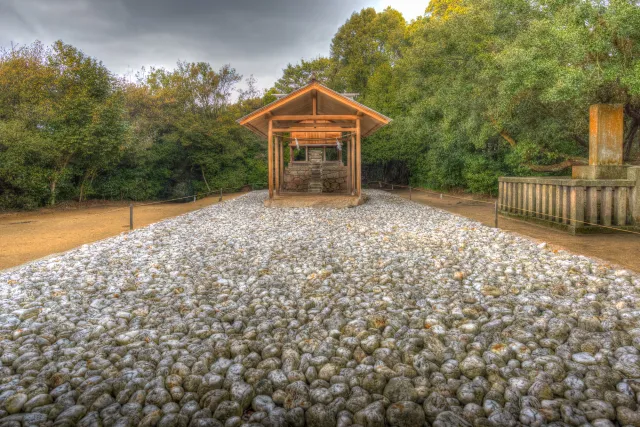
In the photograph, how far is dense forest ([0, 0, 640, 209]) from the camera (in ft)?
28.7

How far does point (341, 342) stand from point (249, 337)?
2.61 feet

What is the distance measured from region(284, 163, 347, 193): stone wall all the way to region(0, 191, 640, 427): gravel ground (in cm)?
1248

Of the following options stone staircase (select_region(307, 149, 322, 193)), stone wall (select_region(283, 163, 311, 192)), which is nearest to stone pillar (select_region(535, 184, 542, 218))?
stone staircase (select_region(307, 149, 322, 193))

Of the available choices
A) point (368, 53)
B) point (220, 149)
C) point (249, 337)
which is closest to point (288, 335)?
point (249, 337)

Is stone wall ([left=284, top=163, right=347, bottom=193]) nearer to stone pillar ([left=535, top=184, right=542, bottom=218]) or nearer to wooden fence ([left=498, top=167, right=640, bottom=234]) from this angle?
stone pillar ([left=535, top=184, right=542, bottom=218])

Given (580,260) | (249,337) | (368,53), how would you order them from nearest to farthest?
(249,337) → (580,260) → (368,53)

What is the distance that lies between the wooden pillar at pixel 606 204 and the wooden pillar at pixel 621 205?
0.12 meters

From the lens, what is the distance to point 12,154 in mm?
14477

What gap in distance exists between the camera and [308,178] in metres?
18.3

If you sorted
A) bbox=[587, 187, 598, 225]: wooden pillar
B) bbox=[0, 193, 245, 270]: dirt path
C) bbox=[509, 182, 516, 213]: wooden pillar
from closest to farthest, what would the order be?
bbox=[0, 193, 245, 270]: dirt path
bbox=[587, 187, 598, 225]: wooden pillar
bbox=[509, 182, 516, 213]: wooden pillar

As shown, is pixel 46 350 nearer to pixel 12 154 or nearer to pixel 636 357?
pixel 636 357

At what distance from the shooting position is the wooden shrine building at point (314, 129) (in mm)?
13625

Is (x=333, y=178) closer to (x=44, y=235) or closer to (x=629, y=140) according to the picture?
(x=629, y=140)

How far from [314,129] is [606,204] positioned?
9495 millimetres
